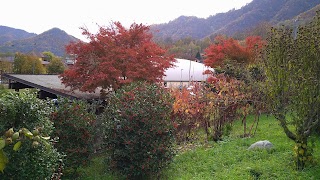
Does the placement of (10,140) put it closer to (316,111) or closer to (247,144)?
(316,111)

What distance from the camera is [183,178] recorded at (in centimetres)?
538

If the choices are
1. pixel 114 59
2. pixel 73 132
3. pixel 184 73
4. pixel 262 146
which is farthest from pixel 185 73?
pixel 73 132

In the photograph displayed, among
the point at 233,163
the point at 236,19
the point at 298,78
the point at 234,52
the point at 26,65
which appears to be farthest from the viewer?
the point at 236,19

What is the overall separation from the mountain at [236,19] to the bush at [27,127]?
5168 cm

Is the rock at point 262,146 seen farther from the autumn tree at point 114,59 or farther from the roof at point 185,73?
the roof at point 185,73

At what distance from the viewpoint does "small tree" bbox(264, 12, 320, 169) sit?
4746 millimetres

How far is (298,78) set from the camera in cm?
485

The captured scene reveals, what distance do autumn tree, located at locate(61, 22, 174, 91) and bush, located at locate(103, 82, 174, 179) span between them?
2789mm

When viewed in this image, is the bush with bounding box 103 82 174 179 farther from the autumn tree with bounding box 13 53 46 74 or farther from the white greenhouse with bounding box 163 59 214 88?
the autumn tree with bounding box 13 53 46 74

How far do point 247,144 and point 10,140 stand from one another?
6.80m

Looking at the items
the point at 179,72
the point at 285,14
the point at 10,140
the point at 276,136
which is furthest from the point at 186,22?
the point at 10,140

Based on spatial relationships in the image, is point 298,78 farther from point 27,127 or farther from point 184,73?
point 184,73

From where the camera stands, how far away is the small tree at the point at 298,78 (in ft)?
15.6

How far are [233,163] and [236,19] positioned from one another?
67.6 metres
